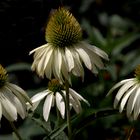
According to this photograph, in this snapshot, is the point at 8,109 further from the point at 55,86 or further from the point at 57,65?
the point at 55,86

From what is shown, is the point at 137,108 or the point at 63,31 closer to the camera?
the point at 137,108

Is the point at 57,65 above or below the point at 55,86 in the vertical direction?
above

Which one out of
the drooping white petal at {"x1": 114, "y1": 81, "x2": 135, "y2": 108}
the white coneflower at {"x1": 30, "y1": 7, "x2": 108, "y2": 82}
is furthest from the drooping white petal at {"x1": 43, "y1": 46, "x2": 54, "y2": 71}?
the drooping white petal at {"x1": 114, "y1": 81, "x2": 135, "y2": 108}

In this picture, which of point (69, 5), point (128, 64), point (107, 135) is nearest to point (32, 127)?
point (107, 135)

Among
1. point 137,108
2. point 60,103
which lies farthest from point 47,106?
point 137,108

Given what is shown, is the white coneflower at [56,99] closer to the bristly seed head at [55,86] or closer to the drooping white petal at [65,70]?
the bristly seed head at [55,86]

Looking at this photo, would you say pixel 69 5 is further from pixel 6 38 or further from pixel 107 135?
pixel 107 135

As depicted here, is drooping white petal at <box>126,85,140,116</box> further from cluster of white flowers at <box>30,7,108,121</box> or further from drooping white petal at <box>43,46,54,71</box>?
drooping white petal at <box>43,46,54,71</box>
